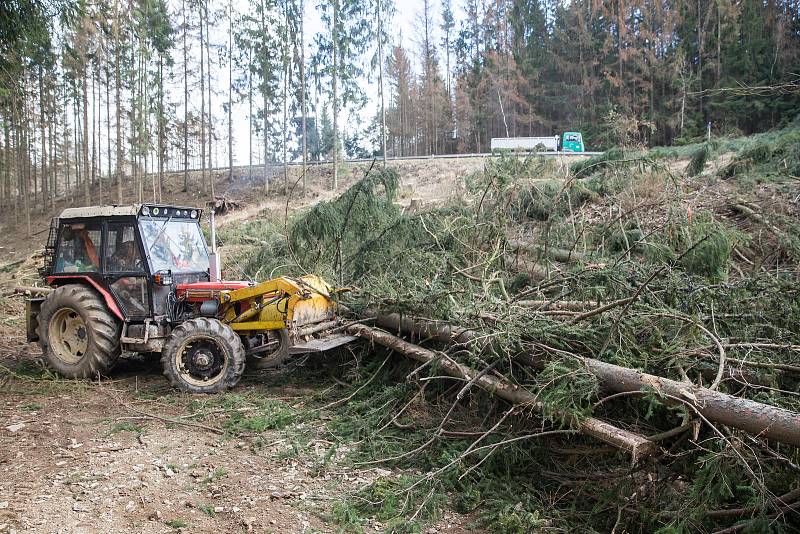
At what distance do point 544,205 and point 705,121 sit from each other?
25469 mm

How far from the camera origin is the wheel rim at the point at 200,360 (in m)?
6.23

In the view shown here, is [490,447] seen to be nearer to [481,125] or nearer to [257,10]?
[257,10]

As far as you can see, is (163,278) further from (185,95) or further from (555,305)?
(185,95)

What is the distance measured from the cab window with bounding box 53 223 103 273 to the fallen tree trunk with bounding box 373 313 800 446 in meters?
4.85

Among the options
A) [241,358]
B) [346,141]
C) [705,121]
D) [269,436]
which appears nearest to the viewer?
[269,436]

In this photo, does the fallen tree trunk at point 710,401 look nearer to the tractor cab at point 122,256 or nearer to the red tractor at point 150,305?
the red tractor at point 150,305

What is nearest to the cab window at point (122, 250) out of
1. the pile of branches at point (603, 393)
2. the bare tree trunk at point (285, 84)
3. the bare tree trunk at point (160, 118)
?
the pile of branches at point (603, 393)

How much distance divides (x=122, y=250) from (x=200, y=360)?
67.7 inches

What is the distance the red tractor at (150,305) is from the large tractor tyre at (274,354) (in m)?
0.01

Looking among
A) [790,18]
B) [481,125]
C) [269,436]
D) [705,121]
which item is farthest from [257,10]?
[269,436]

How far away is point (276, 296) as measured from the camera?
6488 millimetres

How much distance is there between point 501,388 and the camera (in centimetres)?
461

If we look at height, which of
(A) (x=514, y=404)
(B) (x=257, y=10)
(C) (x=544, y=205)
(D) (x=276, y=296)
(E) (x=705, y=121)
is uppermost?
(B) (x=257, y=10)

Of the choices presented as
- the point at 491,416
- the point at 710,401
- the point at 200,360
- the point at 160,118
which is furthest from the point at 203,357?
the point at 160,118
